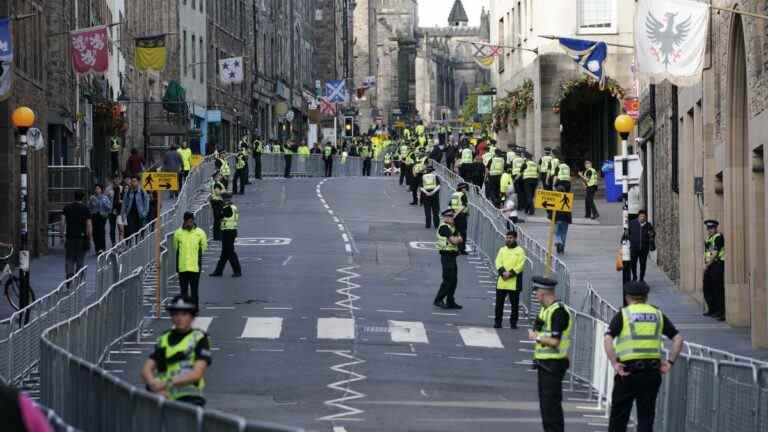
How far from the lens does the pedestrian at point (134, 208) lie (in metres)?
41.3

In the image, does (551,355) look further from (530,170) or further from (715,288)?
(530,170)

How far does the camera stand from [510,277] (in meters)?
30.2

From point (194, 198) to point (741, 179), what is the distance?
89.9ft

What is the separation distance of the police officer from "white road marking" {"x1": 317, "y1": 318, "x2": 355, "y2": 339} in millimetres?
13519

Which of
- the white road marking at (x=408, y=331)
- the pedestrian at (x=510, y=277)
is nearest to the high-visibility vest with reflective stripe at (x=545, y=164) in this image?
the pedestrian at (x=510, y=277)

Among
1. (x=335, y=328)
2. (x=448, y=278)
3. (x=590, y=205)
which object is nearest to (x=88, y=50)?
(x=590, y=205)

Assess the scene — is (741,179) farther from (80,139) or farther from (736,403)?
(80,139)

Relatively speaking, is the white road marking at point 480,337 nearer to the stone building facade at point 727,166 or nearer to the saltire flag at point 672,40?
the stone building facade at point 727,166

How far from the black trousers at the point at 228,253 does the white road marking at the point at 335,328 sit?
621cm

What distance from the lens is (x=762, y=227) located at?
28609mm

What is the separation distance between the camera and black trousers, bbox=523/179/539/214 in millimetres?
49794

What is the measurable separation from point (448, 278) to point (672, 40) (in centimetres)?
767

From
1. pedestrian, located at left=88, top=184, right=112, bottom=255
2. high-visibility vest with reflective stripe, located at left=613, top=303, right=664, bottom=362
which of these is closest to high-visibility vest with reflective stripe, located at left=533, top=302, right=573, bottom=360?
high-visibility vest with reflective stripe, located at left=613, top=303, right=664, bottom=362

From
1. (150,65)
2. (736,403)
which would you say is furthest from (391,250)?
(736,403)
